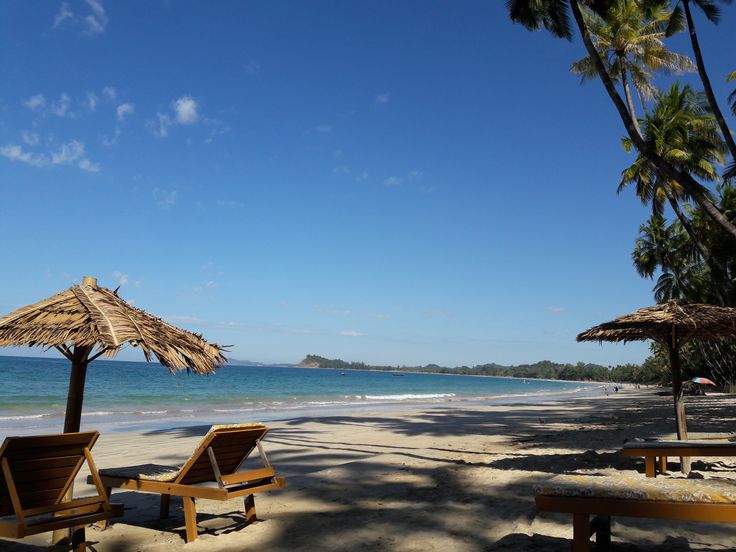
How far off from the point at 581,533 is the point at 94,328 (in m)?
3.71

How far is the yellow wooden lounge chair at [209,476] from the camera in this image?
4449 mm

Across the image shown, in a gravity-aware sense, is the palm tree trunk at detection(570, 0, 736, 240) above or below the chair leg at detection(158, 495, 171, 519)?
above

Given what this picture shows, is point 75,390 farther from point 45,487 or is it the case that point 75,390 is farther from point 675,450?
point 675,450

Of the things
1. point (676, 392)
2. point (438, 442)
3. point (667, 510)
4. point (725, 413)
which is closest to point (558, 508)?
point (667, 510)

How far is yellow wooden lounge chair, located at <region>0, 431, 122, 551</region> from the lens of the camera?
3.46 metres

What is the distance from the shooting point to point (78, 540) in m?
3.92

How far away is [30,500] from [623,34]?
51.5ft

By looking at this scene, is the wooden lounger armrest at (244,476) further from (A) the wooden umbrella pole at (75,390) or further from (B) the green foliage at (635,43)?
(B) the green foliage at (635,43)

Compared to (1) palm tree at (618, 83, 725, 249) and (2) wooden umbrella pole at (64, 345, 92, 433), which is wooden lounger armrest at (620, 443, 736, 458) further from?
(1) palm tree at (618, 83, 725, 249)

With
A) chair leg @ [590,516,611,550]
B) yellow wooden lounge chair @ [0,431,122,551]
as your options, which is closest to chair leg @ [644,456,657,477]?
chair leg @ [590,516,611,550]

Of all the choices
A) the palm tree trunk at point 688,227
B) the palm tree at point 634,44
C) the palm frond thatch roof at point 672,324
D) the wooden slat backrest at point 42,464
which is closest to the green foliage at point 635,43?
the palm tree at point 634,44

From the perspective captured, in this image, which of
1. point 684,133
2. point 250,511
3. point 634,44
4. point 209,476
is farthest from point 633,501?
point 684,133

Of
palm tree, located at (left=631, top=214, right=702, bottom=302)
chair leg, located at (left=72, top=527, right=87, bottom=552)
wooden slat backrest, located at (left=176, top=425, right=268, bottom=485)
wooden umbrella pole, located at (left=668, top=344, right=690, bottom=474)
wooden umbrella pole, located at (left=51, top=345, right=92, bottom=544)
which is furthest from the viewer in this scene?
palm tree, located at (left=631, top=214, right=702, bottom=302)

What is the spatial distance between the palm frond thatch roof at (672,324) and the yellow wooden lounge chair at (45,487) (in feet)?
20.7
